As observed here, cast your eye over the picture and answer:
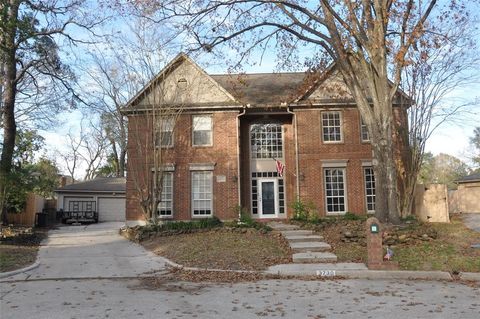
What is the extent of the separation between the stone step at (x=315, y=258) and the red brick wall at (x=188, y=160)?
28.3 feet

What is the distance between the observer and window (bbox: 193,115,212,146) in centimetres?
2214

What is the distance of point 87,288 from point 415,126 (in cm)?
1576

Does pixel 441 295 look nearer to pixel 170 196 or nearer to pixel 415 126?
pixel 415 126

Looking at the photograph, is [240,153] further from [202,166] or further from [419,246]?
[419,246]

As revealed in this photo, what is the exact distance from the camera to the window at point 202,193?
21562 millimetres

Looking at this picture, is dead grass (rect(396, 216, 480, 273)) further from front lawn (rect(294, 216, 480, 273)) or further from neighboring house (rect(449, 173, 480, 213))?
neighboring house (rect(449, 173, 480, 213))

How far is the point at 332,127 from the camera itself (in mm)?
22125

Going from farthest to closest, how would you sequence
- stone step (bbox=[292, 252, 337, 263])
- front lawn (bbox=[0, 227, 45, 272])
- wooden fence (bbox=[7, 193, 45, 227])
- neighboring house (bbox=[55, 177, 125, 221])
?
neighboring house (bbox=[55, 177, 125, 221]), wooden fence (bbox=[7, 193, 45, 227]), stone step (bbox=[292, 252, 337, 263]), front lawn (bbox=[0, 227, 45, 272])

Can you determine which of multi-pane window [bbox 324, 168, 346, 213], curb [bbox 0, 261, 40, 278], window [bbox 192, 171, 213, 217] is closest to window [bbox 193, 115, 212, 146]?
window [bbox 192, 171, 213, 217]

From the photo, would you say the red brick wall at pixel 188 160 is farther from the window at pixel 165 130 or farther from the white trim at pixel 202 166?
the window at pixel 165 130

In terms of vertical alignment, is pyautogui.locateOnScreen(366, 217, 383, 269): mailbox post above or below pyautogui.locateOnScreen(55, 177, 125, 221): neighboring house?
below

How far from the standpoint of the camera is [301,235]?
15977mm

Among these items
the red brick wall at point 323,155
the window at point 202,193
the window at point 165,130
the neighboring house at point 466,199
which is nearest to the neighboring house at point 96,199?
the window at point 202,193

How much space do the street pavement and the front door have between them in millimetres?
11184
